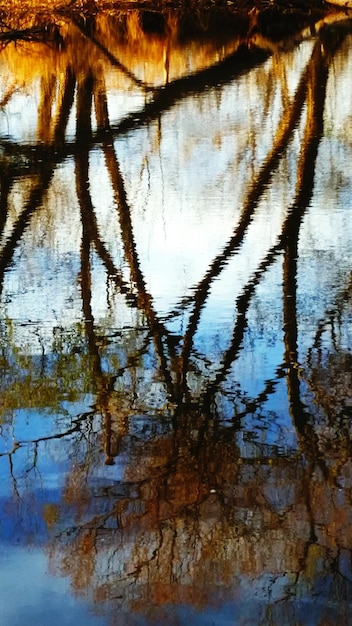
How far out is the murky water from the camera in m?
4.77

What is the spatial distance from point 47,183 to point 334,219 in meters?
3.67

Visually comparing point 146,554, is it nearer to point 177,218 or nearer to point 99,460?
point 99,460

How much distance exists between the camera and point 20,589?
4.63 metres

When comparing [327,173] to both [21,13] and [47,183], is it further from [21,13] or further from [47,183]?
[21,13]

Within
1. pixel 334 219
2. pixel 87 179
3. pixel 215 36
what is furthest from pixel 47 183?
pixel 215 36

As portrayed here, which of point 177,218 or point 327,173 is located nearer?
point 177,218

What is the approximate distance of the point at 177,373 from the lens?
7.17 m

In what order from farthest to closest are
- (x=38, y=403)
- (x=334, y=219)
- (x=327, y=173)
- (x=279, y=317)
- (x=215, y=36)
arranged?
(x=215, y=36) < (x=327, y=173) < (x=334, y=219) < (x=279, y=317) < (x=38, y=403)

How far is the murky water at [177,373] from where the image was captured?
15.6ft

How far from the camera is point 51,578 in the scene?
473 cm

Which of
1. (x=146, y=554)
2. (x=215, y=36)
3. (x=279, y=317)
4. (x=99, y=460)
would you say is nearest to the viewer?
(x=146, y=554)

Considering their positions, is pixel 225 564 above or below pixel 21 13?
below

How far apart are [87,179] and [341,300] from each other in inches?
215

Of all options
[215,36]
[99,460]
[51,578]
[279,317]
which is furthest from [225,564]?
[215,36]
